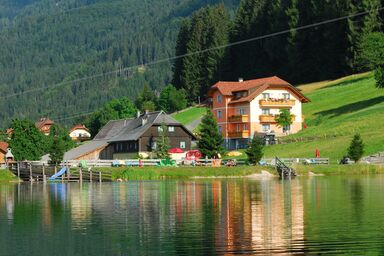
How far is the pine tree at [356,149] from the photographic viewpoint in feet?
306

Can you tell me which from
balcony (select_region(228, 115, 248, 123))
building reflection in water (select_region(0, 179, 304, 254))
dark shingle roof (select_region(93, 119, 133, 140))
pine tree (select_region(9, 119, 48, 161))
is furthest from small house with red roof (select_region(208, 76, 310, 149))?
building reflection in water (select_region(0, 179, 304, 254))

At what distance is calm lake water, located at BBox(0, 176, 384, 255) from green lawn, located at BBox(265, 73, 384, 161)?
98.2ft

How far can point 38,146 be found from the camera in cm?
11031

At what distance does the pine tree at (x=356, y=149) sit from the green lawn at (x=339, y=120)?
12.5 ft

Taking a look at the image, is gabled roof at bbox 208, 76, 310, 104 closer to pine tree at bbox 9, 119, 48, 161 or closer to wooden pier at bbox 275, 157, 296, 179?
pine tree at bbox 9, 119, 48, 161

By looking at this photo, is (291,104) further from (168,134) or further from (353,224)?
(353,224)

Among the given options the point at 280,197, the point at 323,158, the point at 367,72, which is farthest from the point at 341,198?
the point at 367,72

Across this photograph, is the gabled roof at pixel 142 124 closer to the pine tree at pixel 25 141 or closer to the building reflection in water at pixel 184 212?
the pine tree at pixel 25 141

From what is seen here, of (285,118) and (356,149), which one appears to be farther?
(285,118)

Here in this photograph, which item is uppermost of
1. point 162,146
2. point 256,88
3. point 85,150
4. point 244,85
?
point 244,85

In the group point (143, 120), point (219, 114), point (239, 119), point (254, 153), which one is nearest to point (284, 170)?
point (254, 153)

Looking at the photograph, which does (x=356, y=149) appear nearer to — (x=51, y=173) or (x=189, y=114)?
(x=51, y=173)

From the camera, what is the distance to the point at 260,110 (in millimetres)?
135375

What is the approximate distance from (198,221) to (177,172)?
4722 centimetres
